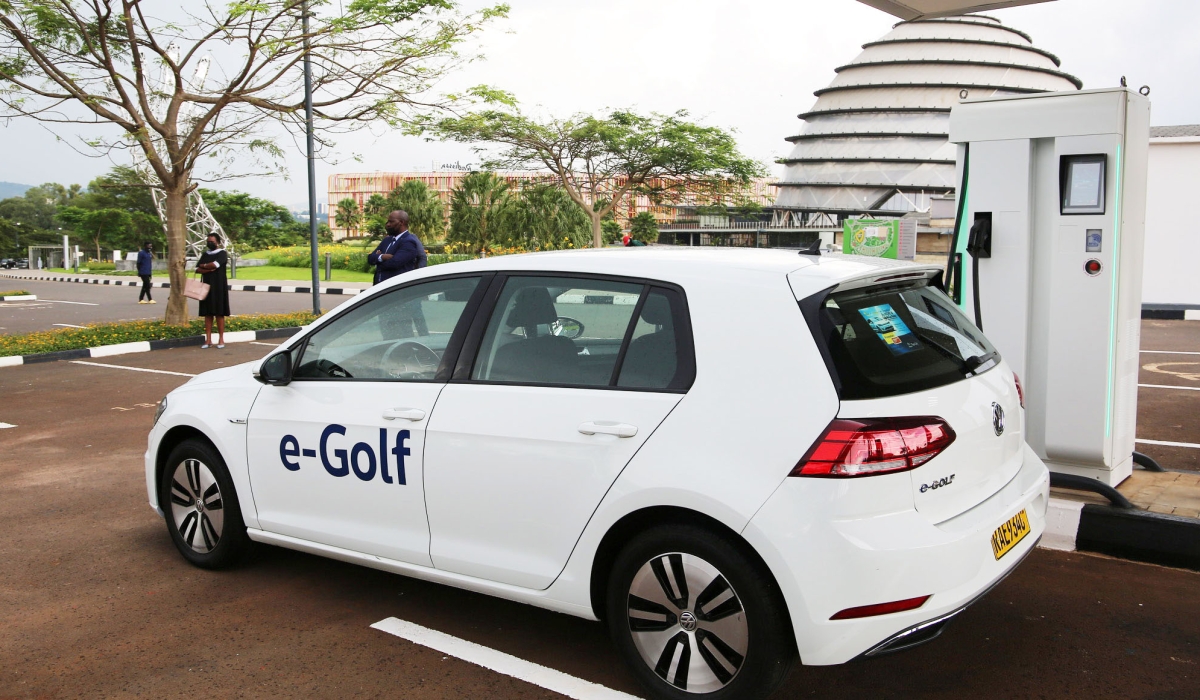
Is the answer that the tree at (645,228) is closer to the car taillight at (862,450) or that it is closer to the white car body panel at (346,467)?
the white car body panel at (346,467)

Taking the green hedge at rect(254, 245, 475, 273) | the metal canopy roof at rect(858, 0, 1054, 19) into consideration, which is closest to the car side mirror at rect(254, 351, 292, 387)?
the metal canopy roof at rect(858, 0, 1054, 19)

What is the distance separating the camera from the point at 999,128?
16.7 feet

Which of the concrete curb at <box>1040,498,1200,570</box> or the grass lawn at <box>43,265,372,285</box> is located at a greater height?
the grass lawn at <box>43,265,372,285</box>

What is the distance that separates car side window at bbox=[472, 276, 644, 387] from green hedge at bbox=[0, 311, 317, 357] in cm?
1178

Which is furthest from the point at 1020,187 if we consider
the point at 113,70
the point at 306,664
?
the point at 113,70

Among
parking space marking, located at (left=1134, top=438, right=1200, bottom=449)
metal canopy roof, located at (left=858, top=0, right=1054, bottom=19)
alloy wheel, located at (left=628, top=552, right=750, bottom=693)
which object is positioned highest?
metal canopy roof, located at (left=858, top=0, right=1054, bottom=19)

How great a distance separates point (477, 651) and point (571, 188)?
40.9m

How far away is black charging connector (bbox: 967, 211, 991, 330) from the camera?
5133 mm

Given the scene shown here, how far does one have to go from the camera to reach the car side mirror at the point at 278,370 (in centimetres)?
409

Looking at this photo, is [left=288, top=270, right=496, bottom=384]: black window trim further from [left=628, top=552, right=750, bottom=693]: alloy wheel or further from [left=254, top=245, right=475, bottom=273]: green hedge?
[left=254, top=245, right=475, bottom=273]: green hedge

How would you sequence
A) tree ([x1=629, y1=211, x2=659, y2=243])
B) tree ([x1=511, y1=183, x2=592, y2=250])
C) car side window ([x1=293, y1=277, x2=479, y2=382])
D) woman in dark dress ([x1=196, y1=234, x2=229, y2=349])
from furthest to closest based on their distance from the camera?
tree ([x1=629, y1=211, x2=659, y2=243])
tree ([x1=511, y1=183, x2=592, y2=250])
woman in dark dress ([x1=196, y1=234, x2=229, y2=349])
car side window ([x1=293, y1=277, x2=479, y2=382])

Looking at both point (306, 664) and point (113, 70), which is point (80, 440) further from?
point (113, 70)

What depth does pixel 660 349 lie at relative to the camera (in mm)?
3109

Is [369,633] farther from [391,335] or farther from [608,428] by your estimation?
[608,428]
